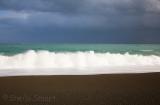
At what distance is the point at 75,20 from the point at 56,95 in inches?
35.9

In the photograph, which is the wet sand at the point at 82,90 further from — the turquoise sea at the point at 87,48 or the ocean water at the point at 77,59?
the turquoise sea at the point at 87,48

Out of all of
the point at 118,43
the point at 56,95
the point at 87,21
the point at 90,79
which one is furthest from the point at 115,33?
the point at 56,95

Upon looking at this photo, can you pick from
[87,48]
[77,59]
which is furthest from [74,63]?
[87,48]

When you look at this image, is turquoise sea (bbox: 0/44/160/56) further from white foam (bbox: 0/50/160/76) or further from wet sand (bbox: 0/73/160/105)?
wet sand (bbox: 0/73/160/105)

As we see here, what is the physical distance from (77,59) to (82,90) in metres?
0.39

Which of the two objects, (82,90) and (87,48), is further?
(87,48)

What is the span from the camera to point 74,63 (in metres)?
3.54

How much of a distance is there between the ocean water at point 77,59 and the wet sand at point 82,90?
0.26 feet

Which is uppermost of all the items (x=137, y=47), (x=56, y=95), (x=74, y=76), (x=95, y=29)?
(x=95, y=29)

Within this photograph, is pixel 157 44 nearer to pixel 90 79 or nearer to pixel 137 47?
pixel 137 47

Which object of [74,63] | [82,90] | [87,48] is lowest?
[82,90]

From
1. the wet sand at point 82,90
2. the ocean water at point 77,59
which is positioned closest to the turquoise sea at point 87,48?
the ocean water at point 77,59

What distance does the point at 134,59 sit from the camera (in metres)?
3.74

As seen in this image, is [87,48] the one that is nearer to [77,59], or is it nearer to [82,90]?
[77,59]
